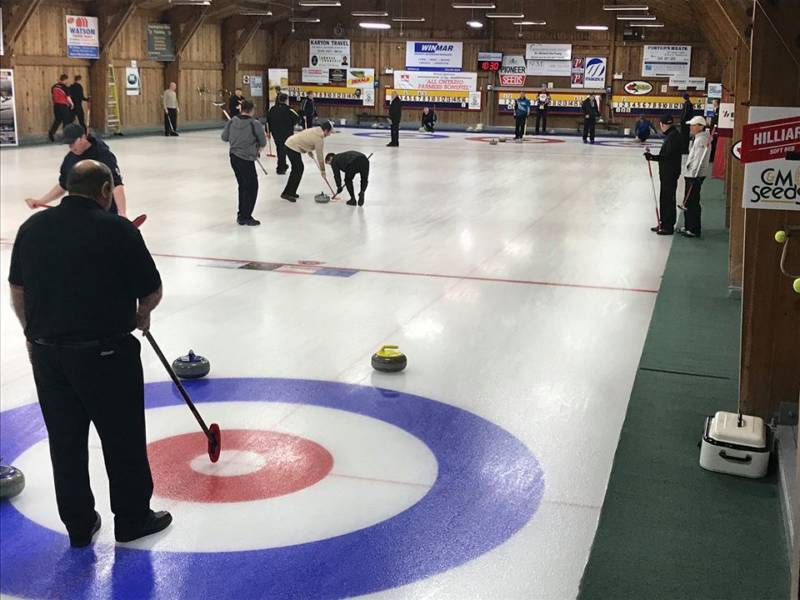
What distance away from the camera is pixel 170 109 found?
106ft

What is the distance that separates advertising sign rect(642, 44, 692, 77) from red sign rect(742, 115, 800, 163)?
112ft

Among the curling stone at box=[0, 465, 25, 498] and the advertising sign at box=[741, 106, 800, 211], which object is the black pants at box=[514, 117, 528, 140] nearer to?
the advertising sign at box=[741, 106, 800, 211]

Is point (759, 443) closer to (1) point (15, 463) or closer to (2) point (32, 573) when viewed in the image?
(2) point (32, 573)

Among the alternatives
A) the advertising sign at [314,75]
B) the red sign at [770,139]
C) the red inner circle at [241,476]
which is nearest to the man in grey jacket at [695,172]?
the red sign at [770,139]

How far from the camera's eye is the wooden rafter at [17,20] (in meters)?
25.9

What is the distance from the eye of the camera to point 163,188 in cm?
1786

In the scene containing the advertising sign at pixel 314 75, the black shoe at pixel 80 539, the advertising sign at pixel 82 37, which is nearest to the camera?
the black shoe at pixel 80 539

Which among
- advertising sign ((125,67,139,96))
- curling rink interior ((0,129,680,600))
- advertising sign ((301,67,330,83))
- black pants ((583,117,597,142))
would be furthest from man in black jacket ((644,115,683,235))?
advertising sign ((301,67,330,83))

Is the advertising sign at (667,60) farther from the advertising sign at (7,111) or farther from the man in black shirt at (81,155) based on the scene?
the man in black shirt at (81,155)

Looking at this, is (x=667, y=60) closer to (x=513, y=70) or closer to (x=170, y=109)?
(x=513, y=70)

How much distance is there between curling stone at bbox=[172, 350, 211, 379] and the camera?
668 cm

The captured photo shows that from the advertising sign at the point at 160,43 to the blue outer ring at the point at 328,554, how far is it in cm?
2998

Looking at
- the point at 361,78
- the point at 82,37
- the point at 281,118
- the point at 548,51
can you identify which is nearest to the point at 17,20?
the point at 82,37

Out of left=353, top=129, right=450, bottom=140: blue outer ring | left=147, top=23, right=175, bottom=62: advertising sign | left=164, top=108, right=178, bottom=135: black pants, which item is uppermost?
left=147, top=23, right=175, bottom=62: advertising sign
